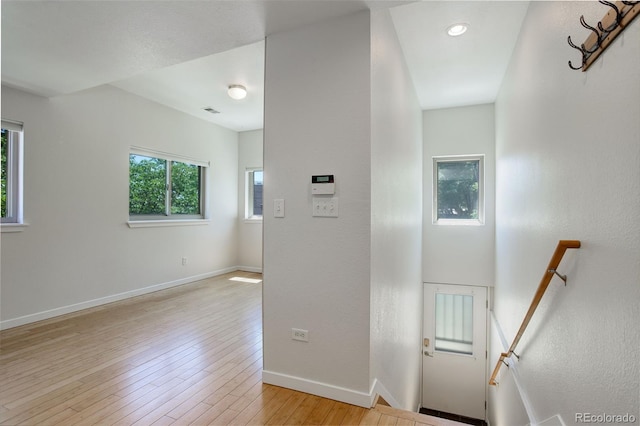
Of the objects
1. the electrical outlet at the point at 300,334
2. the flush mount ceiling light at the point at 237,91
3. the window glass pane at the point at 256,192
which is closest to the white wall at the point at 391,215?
the electrical outlet at the point at 300,334

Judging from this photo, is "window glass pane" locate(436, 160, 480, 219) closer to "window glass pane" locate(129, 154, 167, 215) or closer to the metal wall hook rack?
the metal wall hook rack

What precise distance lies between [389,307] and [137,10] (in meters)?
2.75

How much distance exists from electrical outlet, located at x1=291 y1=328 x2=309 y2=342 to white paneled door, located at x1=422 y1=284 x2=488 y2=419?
350 centimetres

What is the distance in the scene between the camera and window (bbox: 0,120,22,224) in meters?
3.16

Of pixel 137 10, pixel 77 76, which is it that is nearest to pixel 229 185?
pixel 77 76

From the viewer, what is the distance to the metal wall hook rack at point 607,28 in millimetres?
1047

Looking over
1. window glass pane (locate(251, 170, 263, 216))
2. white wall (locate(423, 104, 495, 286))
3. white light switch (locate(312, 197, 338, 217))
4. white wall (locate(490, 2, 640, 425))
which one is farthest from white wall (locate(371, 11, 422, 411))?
window glass pane (locate(251, 170, 263, 216))

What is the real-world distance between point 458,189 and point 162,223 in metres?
4.70

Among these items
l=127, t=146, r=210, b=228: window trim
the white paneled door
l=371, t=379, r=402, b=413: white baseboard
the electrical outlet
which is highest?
l=127, t=146, r=210, b=228: window trim

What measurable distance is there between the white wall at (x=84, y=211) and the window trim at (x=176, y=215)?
0.09 m

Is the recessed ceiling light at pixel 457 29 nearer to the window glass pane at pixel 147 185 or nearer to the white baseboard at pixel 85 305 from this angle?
the window glass pane at pixel 147 185

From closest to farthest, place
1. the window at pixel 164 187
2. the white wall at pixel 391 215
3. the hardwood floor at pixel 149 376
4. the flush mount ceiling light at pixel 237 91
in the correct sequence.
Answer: the hardwood floor at pixel 149 376
the white wall at pixel 391 215
the flush mount ceiling light at pixel 237 91
the window at pixel 164 187

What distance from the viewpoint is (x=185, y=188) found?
17.5ft
